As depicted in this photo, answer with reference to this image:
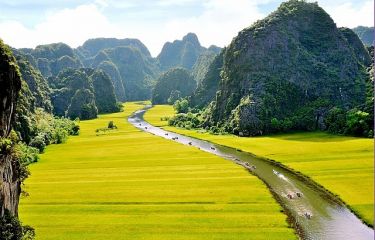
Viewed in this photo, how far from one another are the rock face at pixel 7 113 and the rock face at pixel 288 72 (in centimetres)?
9447

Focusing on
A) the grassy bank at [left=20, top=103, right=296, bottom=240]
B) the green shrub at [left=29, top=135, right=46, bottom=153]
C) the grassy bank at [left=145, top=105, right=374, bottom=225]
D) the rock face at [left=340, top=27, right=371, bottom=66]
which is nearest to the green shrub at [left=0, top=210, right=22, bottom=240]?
the grassy bank at [left=20, top=103, right=296, bottom=240]

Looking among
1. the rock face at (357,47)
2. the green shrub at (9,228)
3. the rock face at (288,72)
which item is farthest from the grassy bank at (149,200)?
the rock face at (357,47)

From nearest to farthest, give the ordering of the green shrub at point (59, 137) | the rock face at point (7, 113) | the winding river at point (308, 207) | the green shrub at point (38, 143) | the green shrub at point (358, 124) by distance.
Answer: the rock face at point (7, 113) → the winding river at point (308, 207) → the green shrub at point (38, 143) → the green shrub at point (358, 124) → the green shrub at point (59, 137)

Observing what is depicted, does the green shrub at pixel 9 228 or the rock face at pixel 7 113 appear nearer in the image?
the green shrub at pixel 9 228

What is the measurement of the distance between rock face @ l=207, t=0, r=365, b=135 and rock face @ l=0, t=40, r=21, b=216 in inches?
3719

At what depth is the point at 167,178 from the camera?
69.8m

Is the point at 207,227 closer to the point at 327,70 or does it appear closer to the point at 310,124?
the point at 310,124

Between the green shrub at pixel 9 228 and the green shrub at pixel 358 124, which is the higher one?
the green shrub at pixel 358 124

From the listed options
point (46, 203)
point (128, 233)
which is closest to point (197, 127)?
point (46, 203)

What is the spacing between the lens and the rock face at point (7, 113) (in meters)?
37.8

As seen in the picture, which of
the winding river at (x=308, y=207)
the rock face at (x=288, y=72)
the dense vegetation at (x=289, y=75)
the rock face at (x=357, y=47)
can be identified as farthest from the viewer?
the rock face at (x=357, y=47)

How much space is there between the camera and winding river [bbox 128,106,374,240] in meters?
45.3

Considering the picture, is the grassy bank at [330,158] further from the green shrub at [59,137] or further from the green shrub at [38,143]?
the green shrub at [38,143]

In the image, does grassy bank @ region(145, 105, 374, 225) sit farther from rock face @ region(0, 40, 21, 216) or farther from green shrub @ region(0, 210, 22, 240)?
rock face @ region(0, 40, 21, 216)
